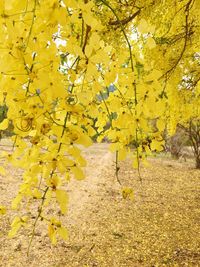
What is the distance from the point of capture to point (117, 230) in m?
5.42

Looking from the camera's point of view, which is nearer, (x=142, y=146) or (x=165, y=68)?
(x=142, y=146)

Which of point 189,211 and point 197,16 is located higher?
point 197,16

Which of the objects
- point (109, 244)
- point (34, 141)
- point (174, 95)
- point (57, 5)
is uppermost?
point (174, 95)

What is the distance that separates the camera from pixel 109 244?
484cm

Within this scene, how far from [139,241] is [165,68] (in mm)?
2098

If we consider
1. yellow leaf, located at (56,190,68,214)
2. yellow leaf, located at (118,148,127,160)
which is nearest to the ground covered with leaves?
yellow leaf, located at (118,148,127,160)

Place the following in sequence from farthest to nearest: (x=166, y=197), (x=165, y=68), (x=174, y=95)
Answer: (x=166, y=197), (x=174, y=95), (x=165, y=68)

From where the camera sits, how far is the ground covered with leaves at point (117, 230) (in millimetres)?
4426

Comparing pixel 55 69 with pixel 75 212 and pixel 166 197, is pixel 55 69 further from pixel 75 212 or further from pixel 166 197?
pixel 166 197

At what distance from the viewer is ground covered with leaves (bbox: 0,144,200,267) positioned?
174 inches

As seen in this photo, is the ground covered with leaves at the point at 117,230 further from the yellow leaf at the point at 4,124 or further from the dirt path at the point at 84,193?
the yellow leaf at the point at 4,124

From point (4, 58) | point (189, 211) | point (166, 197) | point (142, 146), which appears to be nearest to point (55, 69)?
point (4, 58)

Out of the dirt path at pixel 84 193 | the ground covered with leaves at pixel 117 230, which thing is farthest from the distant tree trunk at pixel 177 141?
the ground covered with leaves at pixel 117 230

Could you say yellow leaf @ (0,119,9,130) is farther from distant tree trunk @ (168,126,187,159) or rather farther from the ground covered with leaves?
distant tree trunk @ (168,126,187,159)
